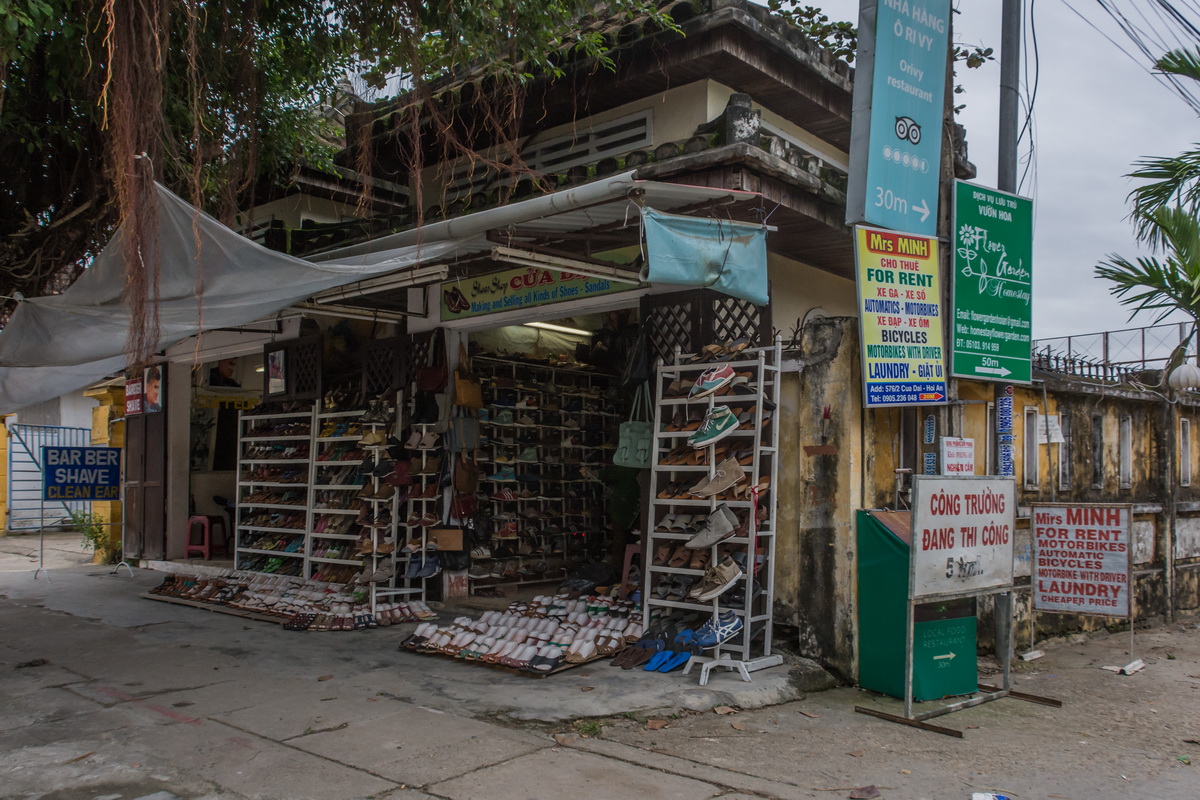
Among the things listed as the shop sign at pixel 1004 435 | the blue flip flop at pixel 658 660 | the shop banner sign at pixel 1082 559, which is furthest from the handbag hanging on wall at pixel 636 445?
the shop banner sign at pixel 1082 559

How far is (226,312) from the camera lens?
274 inches

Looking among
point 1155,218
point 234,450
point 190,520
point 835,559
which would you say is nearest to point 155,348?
point 835,559

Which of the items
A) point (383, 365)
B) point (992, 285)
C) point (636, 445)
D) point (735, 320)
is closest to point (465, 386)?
point (383, 365)

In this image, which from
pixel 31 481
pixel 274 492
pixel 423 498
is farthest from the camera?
pixel 31 481

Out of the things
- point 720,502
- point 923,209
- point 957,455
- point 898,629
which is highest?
point 923,209

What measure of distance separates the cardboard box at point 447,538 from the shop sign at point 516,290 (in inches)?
90.3

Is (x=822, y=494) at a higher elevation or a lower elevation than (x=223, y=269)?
lower

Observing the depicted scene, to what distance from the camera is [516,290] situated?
8648 millimetres

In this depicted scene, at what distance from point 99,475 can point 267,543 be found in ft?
11.8

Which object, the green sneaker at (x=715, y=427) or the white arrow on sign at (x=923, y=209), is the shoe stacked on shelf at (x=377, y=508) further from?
the white arrow on sign at (x=923, y=209)

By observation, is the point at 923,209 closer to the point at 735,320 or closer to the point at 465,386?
the point at 735,320

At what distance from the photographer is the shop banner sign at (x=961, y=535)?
18.0ft

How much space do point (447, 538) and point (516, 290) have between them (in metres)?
2.73

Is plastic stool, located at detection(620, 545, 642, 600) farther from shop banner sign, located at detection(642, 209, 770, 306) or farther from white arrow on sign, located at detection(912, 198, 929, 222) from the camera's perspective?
white arrow on sign, located at detection(912, 198, 929, 222)
